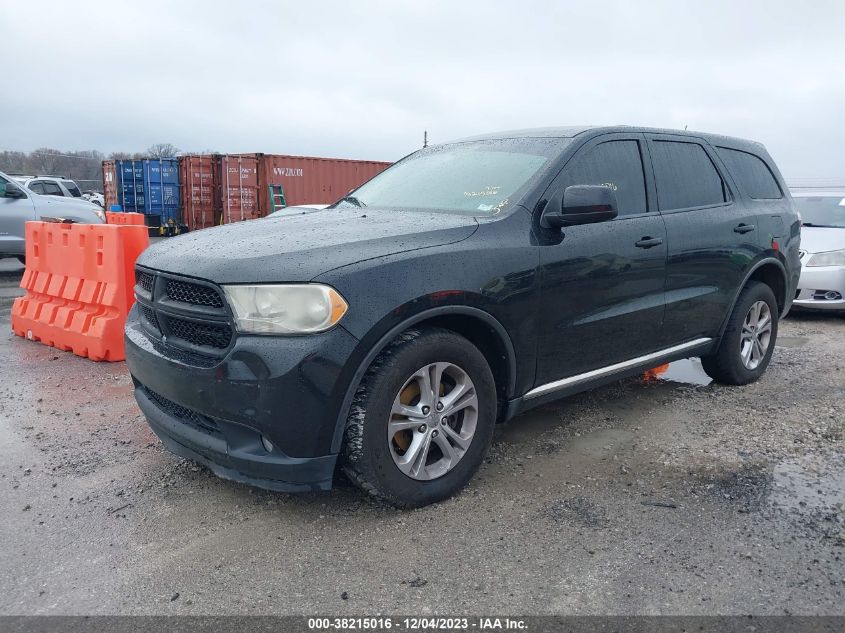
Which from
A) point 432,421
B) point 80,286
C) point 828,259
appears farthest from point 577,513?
point 828,259

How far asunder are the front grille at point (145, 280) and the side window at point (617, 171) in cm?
218

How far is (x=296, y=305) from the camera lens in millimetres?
2801

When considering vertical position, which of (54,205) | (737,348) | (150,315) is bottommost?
(737,348)

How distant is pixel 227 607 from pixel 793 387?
15.2 feet

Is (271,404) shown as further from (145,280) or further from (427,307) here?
(145,280)

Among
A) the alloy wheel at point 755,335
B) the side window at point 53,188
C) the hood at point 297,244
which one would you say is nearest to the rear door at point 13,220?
the side window at point 53,188

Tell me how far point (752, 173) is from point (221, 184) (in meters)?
19.8

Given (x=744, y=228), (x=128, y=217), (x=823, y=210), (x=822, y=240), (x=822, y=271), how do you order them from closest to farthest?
1. (x=744, y=228)
2. (x=822, y=271)
3. (x=822, y=240)
4. (x=823, y=210)
5. (x=128, y=217)

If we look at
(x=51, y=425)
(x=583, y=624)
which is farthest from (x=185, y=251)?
(x=583, y=624)

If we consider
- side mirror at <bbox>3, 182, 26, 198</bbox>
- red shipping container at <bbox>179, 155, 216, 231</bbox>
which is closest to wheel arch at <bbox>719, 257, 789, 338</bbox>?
side mirror at <bbox>3, 182, 26, 198</bbox>

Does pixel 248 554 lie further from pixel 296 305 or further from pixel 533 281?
pixel 533 281

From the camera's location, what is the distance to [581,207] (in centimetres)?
348

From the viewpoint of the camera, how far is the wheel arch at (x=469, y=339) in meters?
2.90

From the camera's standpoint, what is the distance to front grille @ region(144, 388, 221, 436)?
10.0 feet
